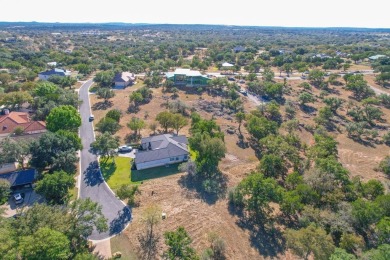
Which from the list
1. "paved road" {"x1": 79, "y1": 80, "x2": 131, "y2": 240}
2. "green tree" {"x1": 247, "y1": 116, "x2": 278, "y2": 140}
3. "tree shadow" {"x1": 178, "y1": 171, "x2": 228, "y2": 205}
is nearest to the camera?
"paved road" {"x1": 79, "y1": 80, "x2": 131, "y2": 240}

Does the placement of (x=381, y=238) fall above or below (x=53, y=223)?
below

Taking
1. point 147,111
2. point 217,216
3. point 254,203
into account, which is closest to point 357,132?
point 254,203

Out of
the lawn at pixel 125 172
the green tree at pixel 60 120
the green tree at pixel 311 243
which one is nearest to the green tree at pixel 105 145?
the lawn at pixel 125 172

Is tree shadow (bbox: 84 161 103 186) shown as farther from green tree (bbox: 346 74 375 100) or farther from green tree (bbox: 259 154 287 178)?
green tree (bbox: 346 74 375 100)

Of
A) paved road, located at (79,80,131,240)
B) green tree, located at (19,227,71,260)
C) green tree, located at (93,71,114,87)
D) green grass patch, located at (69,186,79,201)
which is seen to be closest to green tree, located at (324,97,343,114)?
paved road, located at (79,80,131,240)

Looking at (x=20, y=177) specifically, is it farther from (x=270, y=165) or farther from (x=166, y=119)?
(x=270, y=165)

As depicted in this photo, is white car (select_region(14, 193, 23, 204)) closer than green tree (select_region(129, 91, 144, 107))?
Yes

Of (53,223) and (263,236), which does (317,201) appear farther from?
(53,223)
